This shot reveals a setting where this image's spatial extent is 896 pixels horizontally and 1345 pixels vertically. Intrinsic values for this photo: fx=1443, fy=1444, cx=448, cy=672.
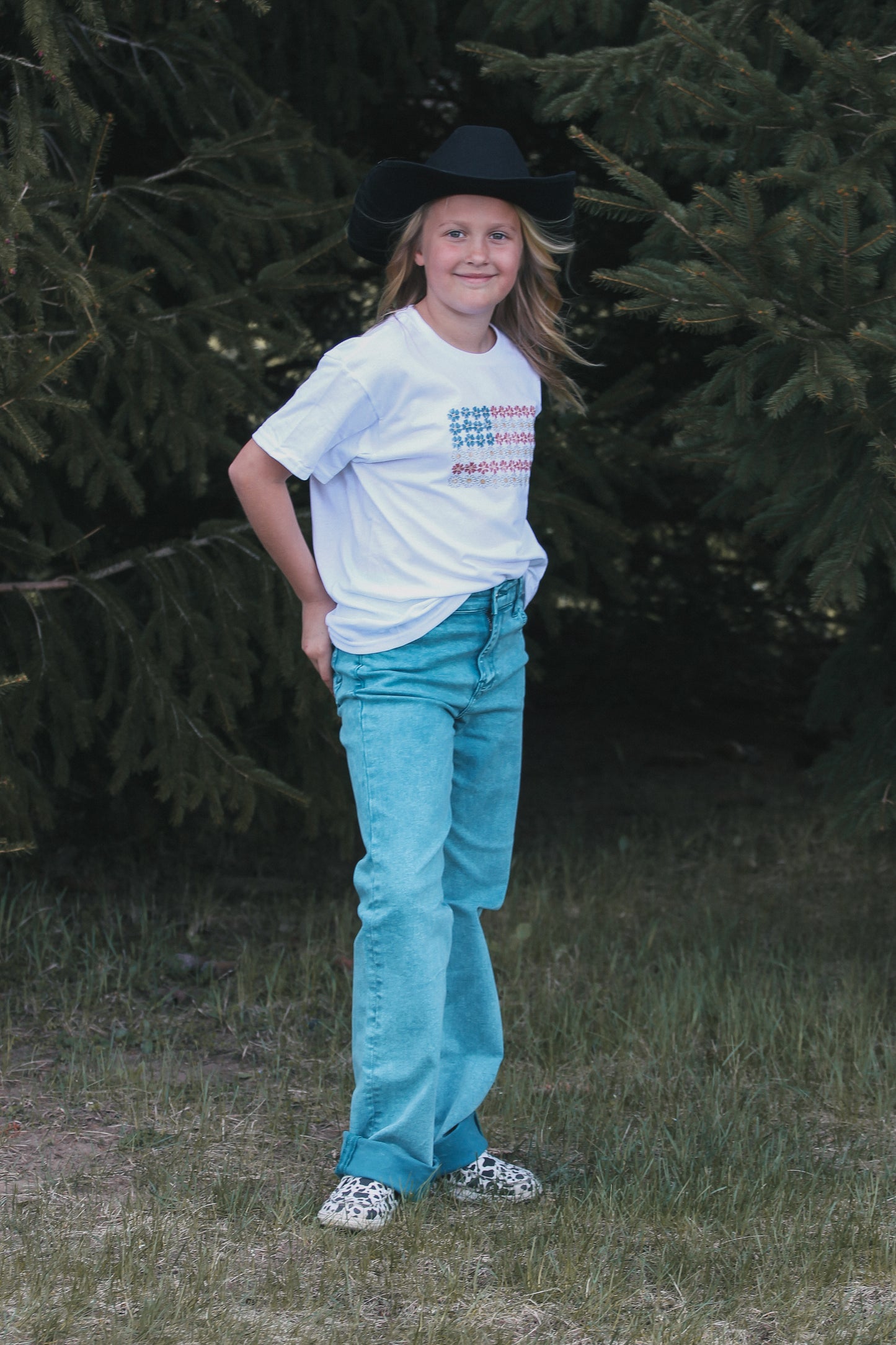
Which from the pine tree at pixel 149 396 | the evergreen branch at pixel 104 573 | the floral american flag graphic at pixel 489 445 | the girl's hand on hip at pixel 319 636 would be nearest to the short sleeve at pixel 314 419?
the floral american flag graphic at pixel 489 445


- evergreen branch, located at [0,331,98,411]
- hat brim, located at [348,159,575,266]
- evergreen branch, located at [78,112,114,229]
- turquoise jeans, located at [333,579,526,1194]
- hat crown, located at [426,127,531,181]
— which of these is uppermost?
evergreen branch, located at [78,112,114,229]

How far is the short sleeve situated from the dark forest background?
0.96 meters

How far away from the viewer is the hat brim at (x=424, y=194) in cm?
278

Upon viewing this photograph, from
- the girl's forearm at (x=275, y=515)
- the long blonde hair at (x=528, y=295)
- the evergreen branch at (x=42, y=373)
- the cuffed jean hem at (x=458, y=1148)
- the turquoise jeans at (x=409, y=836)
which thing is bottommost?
the cuffed jean hem at (x=458, y=1148)

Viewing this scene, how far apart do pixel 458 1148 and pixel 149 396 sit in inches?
90.5

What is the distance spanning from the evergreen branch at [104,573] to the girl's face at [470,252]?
175 cm

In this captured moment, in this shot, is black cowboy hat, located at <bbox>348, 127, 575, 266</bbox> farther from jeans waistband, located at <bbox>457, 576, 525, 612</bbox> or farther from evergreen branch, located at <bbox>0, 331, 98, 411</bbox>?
evergreen branch, located at <bbox>0, 331, 98, 411</bbox>

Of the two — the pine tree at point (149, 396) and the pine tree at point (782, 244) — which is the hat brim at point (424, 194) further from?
the pine tree at point (149, 396)

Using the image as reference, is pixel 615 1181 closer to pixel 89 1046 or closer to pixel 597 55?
pixel 89 1046

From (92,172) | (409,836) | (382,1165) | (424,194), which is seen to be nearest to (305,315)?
(92,172)

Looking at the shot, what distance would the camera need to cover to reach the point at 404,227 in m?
2.93

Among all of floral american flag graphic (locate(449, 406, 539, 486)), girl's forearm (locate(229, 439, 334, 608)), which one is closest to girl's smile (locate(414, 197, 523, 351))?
floral american flag graphic (locate(449, 406, 539, 486))

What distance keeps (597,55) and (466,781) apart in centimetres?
205

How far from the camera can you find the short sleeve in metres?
2.68
